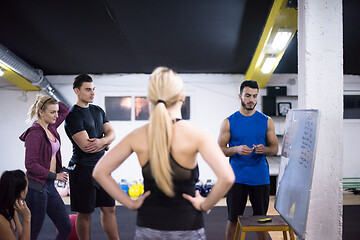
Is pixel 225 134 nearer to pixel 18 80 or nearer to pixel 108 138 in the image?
pixel 108 138

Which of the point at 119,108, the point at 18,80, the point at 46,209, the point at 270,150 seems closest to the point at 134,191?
the point at 119,108

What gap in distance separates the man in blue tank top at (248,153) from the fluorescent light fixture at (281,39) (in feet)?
6.39

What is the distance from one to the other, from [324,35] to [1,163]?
6.19 m

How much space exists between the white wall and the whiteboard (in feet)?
12.9

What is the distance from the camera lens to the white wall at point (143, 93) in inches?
249

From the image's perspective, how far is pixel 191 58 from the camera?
5.52 metres

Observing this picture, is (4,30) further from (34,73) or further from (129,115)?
(129,115)

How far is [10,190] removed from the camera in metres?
1.94

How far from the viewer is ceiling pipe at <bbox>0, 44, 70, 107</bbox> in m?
4.63

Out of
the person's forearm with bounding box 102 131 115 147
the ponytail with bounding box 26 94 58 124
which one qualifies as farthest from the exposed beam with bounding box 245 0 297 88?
the ponytail with bounding box 26 94 58 124

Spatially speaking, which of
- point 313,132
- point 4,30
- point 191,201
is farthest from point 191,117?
point 191,201

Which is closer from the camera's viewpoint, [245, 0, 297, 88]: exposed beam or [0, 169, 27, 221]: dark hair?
[0, 169, 27, 221]: dark hair

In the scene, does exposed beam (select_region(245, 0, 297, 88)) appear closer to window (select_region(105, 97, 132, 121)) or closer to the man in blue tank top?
the man in blue tank top

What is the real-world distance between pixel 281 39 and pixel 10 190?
3791mm
